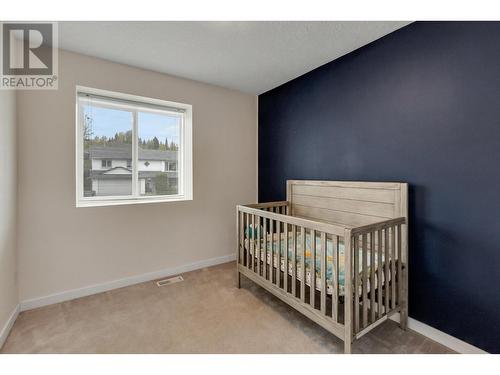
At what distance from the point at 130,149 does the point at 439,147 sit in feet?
9.23

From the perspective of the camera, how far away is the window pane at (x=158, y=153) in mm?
2697

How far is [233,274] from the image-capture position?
278 cm

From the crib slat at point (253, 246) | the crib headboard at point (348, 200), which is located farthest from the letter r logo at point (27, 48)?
the crib headboard at point (348, 200)

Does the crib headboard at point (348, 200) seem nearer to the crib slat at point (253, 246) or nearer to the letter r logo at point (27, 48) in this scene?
the crib slat at point (253, 246)

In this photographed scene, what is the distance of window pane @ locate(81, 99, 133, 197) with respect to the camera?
2367mm

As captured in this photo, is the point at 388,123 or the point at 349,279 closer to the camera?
the point at 349,279

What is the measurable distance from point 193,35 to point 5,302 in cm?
246

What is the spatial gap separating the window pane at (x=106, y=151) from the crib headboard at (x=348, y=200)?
1868mm

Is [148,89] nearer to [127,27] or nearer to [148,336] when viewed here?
[127,27]

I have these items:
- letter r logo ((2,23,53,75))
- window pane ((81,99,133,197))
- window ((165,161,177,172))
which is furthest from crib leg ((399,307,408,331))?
letter r logo ((2,23,53,75))

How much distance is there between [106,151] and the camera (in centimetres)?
246

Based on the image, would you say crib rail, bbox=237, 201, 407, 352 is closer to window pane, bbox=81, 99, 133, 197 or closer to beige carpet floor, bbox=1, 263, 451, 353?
beige carpet floor, bbox=1, 263, 451, 353

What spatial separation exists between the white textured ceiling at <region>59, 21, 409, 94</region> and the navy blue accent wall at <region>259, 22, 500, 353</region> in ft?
0.88

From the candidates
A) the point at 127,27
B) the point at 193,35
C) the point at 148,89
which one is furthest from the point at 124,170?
the point at 193,35
